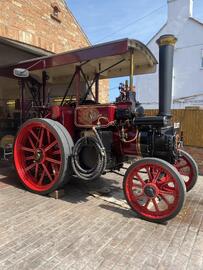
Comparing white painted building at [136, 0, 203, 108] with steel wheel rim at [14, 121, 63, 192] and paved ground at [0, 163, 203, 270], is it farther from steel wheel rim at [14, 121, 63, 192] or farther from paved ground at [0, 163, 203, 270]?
steel wheel rim at [14, 121, 63, 192]

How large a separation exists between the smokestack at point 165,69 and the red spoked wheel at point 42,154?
1335 mm

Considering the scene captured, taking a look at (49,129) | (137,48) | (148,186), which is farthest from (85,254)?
(137,48)

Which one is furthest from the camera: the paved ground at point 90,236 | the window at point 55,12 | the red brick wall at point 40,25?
the window at point 55,12

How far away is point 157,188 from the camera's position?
115 inches

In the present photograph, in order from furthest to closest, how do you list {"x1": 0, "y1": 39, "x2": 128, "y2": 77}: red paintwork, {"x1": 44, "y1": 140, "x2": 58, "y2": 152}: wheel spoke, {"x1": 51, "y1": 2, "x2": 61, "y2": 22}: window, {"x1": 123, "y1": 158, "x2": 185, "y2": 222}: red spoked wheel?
1. {"x1": 51, "y1": 2, "x2": 61, "y2": 22}: window
2. {"x1": 44, "y1": 140, "x2": 58, "y2": 152}: wheel spoke
3. {"x1": 0, "y1": 39, "x2": 128, "y2": 77}: red paintwork
4. {"x1": 123, "y1": 158, "x2": 185, "y2": 222}: red spoked wheel

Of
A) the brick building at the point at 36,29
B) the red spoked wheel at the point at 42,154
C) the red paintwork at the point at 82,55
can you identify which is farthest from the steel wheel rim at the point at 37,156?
the brick building at the point at 36,29

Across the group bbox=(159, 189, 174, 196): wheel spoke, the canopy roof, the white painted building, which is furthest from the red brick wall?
the white painted building

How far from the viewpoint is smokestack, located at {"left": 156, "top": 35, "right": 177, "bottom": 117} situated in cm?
321

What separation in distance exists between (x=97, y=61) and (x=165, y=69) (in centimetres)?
129

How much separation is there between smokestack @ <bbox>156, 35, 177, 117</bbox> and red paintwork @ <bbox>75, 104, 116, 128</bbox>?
636 millimetres

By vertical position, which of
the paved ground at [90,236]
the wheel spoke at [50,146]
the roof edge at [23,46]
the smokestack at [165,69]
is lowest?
the paved ground at [90,236]

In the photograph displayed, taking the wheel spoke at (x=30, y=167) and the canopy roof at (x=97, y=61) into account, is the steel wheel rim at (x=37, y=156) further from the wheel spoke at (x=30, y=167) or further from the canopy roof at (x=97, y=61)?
the canopy roof at (x=97, y=61)

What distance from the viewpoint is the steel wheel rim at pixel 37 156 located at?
376 centimetres

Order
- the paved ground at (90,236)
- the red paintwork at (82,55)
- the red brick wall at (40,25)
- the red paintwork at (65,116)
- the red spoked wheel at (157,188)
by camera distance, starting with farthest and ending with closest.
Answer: the red brick wall at (40,25) < the red paintwork at (65,116) < the red paintwork at (82,55) < the red spoked wheel at (157,188) < the paved ground at (90,236)
